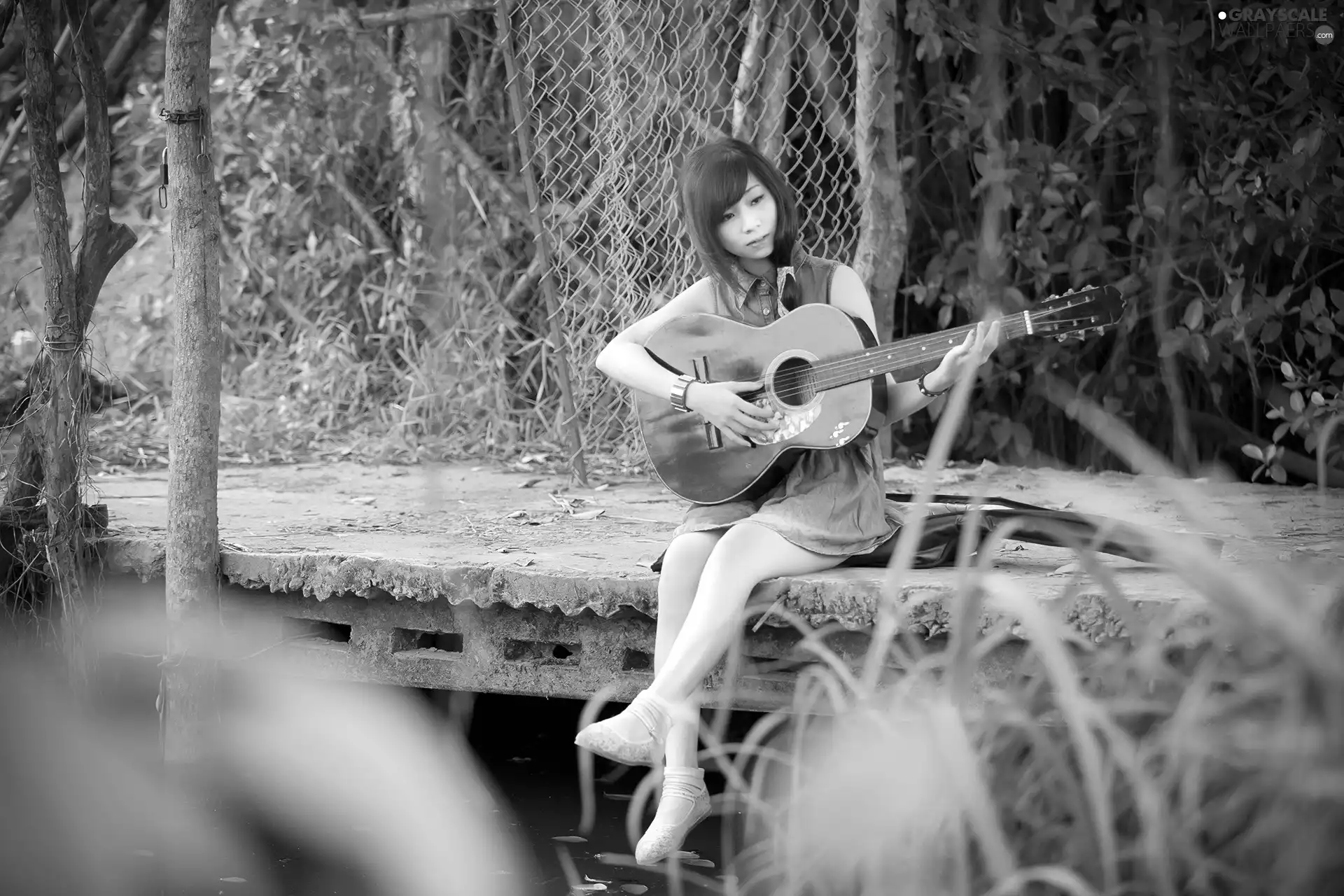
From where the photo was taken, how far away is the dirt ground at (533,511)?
9.99 feet

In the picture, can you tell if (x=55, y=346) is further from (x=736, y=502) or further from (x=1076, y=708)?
(x=1076, y=708)

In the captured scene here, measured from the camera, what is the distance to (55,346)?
3303mm

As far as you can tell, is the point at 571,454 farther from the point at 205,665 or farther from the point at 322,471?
the point at 205,665

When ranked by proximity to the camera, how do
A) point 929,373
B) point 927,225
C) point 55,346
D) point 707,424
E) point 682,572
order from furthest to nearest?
point 927,225 → point 55,346 → point 707,424 → point 929,373 → point 682,572

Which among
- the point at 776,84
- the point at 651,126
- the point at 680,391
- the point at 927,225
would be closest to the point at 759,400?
the point at 680,391

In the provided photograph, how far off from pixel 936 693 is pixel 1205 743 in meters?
0.32

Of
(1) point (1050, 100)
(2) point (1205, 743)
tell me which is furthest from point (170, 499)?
(1) point (1050, 100)

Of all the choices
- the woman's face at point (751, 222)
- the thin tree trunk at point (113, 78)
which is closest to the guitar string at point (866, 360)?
the woman's face at point (751, 222)

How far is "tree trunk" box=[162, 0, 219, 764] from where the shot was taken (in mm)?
3086

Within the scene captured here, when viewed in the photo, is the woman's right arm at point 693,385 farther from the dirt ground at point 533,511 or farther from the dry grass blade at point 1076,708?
the dry grass blade at point 1076,708

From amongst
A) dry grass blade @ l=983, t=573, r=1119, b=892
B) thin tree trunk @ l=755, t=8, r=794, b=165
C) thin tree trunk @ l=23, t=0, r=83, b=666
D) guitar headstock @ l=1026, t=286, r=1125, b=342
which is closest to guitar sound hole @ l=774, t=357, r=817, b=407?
guitar headstock @ l=1026, t=286, r=1125, b=342

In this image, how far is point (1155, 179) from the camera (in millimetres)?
4578

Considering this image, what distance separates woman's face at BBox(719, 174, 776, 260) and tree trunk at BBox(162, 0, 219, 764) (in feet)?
4.03

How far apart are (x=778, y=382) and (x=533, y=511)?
50.3 inches
